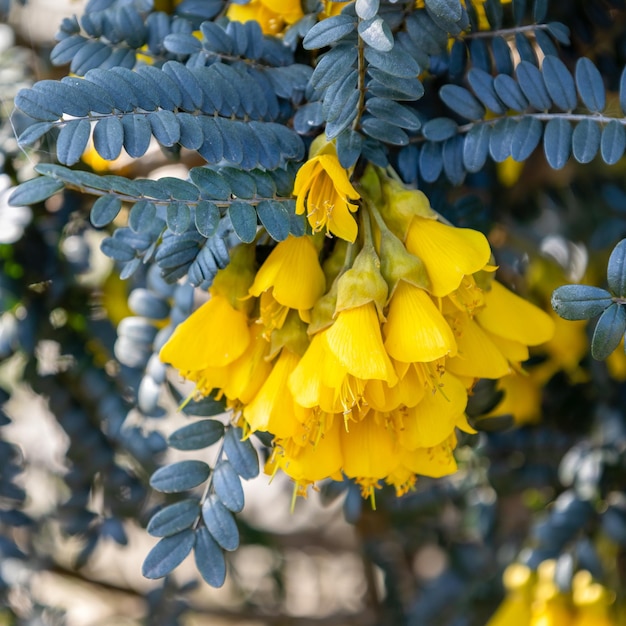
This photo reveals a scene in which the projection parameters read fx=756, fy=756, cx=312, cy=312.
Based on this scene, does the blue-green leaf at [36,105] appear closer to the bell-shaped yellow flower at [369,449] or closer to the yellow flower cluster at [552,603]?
the bell-shaped yellow flower at [369,449]

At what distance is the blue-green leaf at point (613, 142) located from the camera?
59cm

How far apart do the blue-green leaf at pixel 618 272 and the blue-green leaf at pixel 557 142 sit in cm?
11

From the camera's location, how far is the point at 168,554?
62 cm

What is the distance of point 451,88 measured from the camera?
2.12 feet

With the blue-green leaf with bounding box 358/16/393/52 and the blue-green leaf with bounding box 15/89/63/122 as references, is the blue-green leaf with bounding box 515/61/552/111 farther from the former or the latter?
the blue-green leaf with bounding box 15/89/63/122

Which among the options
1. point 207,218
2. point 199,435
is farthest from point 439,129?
point 199,435

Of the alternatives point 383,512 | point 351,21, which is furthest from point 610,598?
point 351,21

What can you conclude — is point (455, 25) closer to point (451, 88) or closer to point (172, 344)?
point (451, 88)

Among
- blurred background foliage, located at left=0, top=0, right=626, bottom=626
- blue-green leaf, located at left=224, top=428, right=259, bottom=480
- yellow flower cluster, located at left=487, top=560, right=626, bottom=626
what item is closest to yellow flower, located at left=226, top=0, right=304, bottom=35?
blurred background foliage, located at left=0, top=0, right=626, bottom=626

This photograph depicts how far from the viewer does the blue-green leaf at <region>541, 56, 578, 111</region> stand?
2.08ft

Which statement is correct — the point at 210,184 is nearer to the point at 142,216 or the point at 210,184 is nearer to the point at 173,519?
the point at 142,216

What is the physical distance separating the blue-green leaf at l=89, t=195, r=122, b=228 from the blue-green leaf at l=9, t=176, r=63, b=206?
0.09 ft

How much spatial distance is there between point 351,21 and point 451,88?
0.51 ft

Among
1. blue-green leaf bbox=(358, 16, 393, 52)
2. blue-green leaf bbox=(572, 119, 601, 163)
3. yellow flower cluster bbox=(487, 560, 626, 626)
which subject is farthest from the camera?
yellow flower cluster bbox=(487, 560, 626, 626)
